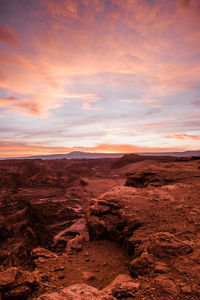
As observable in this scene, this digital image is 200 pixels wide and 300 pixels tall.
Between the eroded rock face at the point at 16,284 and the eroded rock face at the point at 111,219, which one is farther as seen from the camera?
the eroded rock face at the point at 111,219

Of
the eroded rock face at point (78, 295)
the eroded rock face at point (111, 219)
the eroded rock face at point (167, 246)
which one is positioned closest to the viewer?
the eroded rock face at point (78, 295)

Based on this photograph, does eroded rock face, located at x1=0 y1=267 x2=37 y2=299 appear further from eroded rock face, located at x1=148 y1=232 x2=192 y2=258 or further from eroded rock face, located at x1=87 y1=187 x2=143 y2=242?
eroded rock face, located at x1=87 y1=187 x2=143 y2=242

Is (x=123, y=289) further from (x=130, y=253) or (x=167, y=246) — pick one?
(x=130, y=253)

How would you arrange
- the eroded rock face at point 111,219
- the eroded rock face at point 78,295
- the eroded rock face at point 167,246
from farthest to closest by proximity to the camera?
the eroded rock face at point 111,219, the eroded rock face at point 167,246, the eroded rock face at point 78,295

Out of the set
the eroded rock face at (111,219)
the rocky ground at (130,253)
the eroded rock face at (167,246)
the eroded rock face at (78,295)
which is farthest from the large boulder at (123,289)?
the eroded rock face at (111,219)

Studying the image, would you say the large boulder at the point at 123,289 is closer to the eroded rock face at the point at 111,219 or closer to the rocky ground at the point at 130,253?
the rocky ground at the point at 130,253

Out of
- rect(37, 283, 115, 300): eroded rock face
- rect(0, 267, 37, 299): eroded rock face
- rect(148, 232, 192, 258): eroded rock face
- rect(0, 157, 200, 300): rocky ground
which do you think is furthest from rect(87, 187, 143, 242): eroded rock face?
rect(0, 267, 37, 299): eroded rock face

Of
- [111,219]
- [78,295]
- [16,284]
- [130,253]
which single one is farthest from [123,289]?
[111,219]

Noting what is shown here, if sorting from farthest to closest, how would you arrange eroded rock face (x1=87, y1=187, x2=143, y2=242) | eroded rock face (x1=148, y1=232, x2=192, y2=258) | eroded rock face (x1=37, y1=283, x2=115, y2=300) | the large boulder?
eroded rock face (x1=87, y1=187, x2=143, y2=242) → eroded rock face (x1=148, y1=232, x2=192, y2=258) → the large boulder → eroded rock face (x1=37, y1=283, x2=115, y2=300)

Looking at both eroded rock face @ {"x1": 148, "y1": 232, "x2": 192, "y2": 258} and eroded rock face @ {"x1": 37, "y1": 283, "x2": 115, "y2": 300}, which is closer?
eroded rock face @ {"x1": 37, "y1": 283, "x2": 115, "y2": 300}

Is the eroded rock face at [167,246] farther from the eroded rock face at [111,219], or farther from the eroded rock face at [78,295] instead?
the eroded rock face at [78,295]

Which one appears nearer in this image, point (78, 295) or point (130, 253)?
point (78, 295)

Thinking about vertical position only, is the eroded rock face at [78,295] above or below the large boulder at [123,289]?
above

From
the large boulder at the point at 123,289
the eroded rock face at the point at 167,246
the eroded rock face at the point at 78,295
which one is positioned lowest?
A: the large boulder at the point at 123,289
